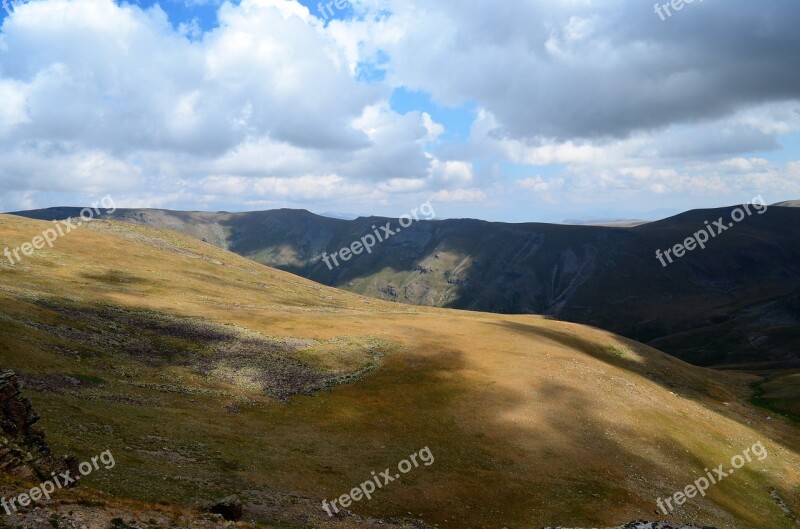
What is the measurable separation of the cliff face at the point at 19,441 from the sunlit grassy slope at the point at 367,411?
10.9ft

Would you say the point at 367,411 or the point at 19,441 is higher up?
the point at 19,441

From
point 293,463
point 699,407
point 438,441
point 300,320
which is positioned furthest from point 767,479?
point 300,320

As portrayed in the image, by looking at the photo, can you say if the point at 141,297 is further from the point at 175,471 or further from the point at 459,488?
the point at 459,488

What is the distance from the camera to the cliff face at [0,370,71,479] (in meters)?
22.7

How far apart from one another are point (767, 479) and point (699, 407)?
2008 centimetres

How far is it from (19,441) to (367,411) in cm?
3350

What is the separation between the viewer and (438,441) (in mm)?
49125

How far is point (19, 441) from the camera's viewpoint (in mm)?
25219

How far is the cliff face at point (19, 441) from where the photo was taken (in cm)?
2272

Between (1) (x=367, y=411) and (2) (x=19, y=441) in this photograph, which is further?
(1) (x=367, y=411)

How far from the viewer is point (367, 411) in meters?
54.0

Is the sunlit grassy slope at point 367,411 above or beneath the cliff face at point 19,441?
beneath

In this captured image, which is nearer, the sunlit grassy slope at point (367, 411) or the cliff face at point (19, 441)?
the cliff face at point (19, 441)

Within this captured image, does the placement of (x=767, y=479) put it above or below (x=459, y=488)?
below
